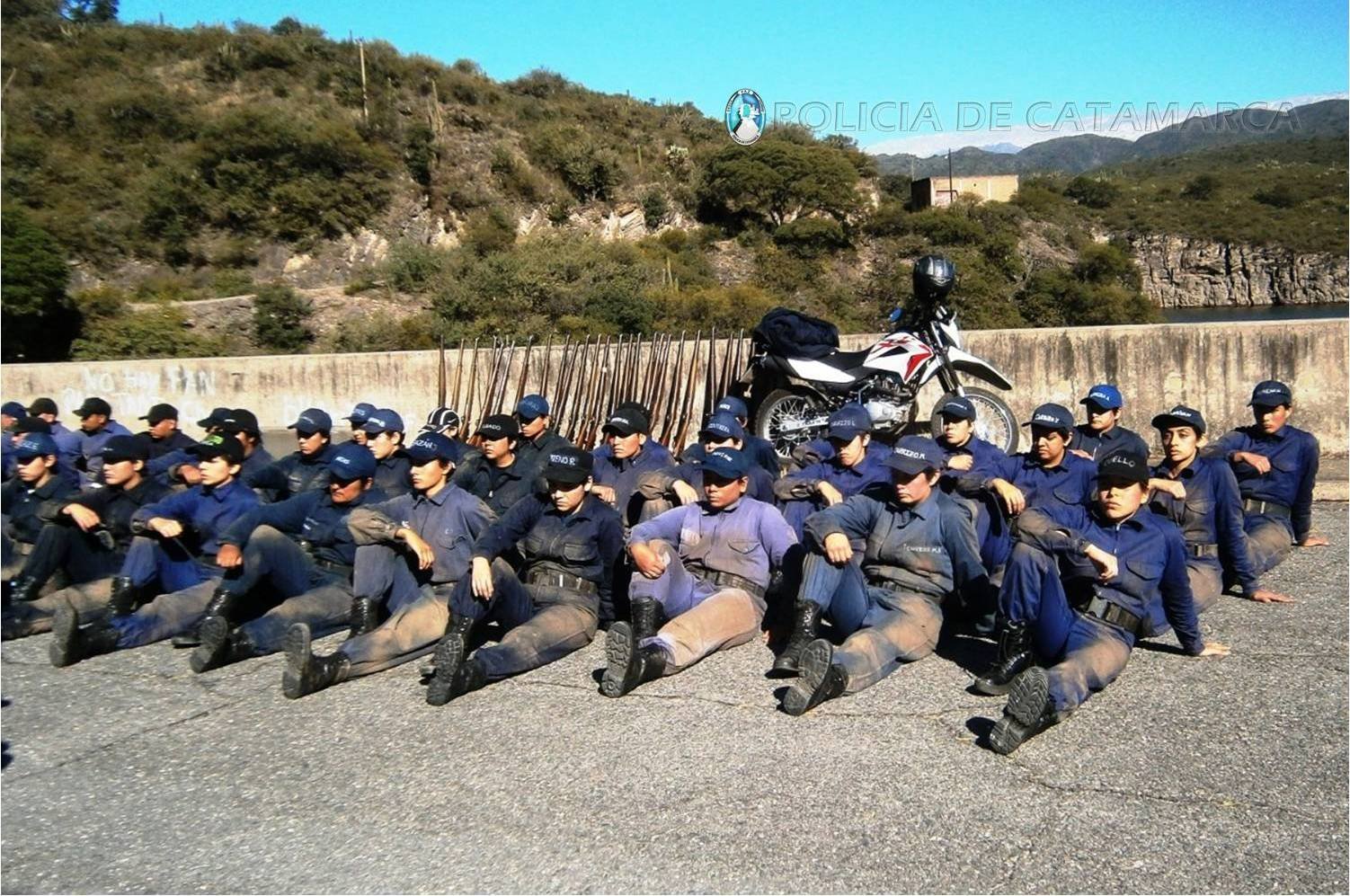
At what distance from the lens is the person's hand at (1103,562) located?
551cm

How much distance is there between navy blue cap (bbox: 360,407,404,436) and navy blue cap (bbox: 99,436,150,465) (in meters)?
1.54

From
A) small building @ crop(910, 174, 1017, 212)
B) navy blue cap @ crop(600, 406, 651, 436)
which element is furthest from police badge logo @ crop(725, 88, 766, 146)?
small building @ crop(910, 174, 1017, 212)

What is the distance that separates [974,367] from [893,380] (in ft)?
2.79

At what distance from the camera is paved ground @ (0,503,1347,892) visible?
13.5ft

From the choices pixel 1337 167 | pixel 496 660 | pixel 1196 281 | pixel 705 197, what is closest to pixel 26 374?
pixel 496 660

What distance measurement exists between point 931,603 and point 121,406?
10867 mm

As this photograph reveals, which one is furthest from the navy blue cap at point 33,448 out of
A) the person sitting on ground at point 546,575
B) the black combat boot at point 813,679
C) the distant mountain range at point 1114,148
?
the distant mountain range at point 1114,148

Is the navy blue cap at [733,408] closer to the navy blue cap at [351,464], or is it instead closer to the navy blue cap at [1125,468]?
the navy blue cap at [351,464]

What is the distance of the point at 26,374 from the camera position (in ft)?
45.9

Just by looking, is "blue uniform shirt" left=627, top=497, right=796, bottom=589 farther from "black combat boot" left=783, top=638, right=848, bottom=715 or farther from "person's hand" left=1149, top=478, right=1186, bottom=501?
"person's hand" left=1149, top=478, right=1186, bottom=501

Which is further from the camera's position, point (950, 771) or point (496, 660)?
point (496, 660)

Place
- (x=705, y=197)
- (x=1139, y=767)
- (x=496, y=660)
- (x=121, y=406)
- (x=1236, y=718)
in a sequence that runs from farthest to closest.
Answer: (x=705, y=197)
(x=121, y=406)
(x=496, y=660)
(x=1236, y=718)
(x=1139, y=767)

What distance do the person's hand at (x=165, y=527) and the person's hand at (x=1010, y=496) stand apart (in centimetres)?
505

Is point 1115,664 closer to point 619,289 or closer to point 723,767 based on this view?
point 723,767
